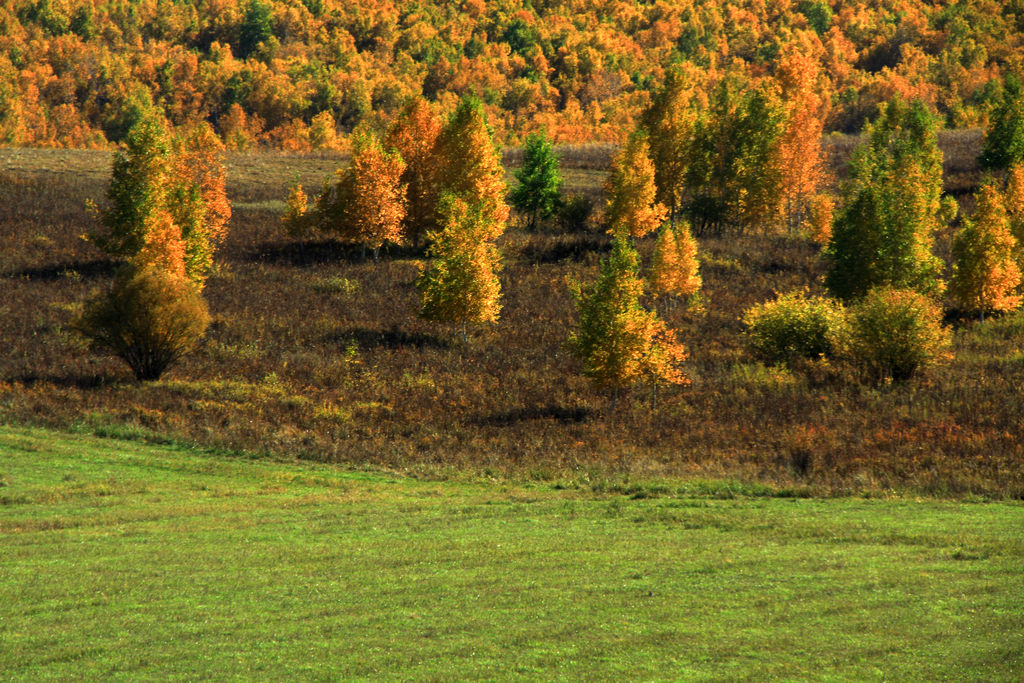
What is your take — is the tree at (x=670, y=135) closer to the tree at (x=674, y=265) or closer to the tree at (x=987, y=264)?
the tree at (x=674, y=265)

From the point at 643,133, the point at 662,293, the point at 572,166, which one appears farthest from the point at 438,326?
the point at 572,166

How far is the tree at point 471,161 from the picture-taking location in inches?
2911

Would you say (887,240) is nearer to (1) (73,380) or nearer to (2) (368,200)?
(2) (368,200)

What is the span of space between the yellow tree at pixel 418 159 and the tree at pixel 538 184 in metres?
8.78

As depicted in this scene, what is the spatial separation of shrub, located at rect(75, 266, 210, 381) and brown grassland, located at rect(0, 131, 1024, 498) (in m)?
1.22

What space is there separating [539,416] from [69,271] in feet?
140

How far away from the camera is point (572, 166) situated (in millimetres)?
111500

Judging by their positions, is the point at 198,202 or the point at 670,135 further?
the point at 670,135

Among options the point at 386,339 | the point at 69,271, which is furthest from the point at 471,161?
the point at 69,271

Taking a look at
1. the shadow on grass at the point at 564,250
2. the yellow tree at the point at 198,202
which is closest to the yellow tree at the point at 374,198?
the shadow on grass at the point at 564,250

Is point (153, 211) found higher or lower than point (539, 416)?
higher

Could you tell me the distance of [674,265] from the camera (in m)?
60.8

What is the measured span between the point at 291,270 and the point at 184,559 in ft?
170

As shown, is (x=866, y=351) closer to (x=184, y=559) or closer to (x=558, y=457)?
(x=558, y=457)
